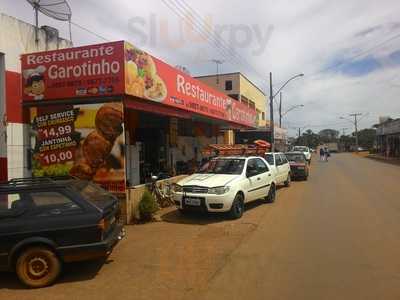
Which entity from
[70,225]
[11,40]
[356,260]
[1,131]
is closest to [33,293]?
[70,225]

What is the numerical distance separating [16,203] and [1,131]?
18.1 feet

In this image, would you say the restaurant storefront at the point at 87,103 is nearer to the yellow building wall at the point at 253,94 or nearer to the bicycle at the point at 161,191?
the bicycle at the point at 161,191

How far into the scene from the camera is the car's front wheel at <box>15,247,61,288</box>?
19.9ft

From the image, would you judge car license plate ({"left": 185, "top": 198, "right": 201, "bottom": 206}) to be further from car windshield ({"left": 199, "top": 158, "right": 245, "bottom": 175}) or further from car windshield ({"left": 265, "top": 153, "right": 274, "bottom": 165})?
car windshield ({"left": 265, "top": 153, "right": 274, "bottom": 165})

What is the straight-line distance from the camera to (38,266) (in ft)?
20.2

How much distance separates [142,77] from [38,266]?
6.81 m

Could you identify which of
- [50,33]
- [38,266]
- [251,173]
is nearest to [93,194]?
[38,266]

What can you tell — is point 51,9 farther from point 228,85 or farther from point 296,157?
point 228,85

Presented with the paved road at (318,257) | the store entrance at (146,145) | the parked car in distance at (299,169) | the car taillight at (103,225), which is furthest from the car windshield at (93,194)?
the parked car in distance at (299,169)

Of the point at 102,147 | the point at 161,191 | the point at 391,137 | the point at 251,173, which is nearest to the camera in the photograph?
the point at 102,147

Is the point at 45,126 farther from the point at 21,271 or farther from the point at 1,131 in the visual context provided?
the point at 21,271

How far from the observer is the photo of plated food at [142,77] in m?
11.0

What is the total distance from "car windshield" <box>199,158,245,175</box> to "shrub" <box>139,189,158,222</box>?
239 cm

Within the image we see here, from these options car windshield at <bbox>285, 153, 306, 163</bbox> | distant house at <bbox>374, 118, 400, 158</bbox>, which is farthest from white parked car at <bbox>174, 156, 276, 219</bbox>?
distant house at <bbox>374, 118, 400, 158</bbox>
